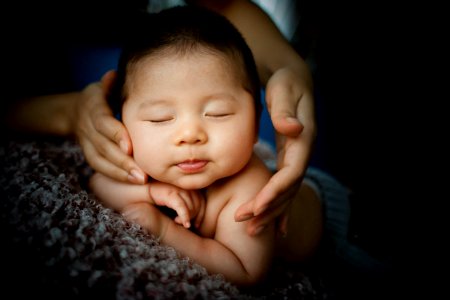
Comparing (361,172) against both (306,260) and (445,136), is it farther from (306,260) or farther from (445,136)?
(306,260)

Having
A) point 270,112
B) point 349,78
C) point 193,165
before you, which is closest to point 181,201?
point 193,165

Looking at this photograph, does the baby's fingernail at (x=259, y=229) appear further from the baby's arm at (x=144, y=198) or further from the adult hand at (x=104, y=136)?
A: the adult hand at (x=104, y=136)

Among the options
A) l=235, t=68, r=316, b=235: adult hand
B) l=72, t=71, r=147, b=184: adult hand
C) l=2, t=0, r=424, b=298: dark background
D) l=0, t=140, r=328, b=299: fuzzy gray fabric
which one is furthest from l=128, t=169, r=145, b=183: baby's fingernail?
l=2, t=0, r=424, b=298: dark background

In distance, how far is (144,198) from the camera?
848 mm

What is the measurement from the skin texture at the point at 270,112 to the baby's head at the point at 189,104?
75 mm

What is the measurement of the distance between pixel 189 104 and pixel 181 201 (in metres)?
0.25

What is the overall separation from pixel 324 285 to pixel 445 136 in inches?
29.0

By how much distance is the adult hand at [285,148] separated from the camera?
67cm

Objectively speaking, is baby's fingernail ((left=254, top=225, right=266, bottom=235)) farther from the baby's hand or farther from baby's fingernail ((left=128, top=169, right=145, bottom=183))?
baby's fingernail ((left=128, top=169, right=145, bottom=183))

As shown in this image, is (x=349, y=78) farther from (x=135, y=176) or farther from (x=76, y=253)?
(x=76, y=253)

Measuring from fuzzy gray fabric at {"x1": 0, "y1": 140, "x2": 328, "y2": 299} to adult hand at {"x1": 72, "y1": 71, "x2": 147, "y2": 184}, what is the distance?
12 centimetres

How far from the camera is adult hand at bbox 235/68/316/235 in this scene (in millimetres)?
669

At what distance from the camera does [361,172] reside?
4.78ft

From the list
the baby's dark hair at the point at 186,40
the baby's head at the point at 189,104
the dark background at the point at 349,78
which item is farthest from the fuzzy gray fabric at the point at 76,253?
the dark background at the point at 349,78
